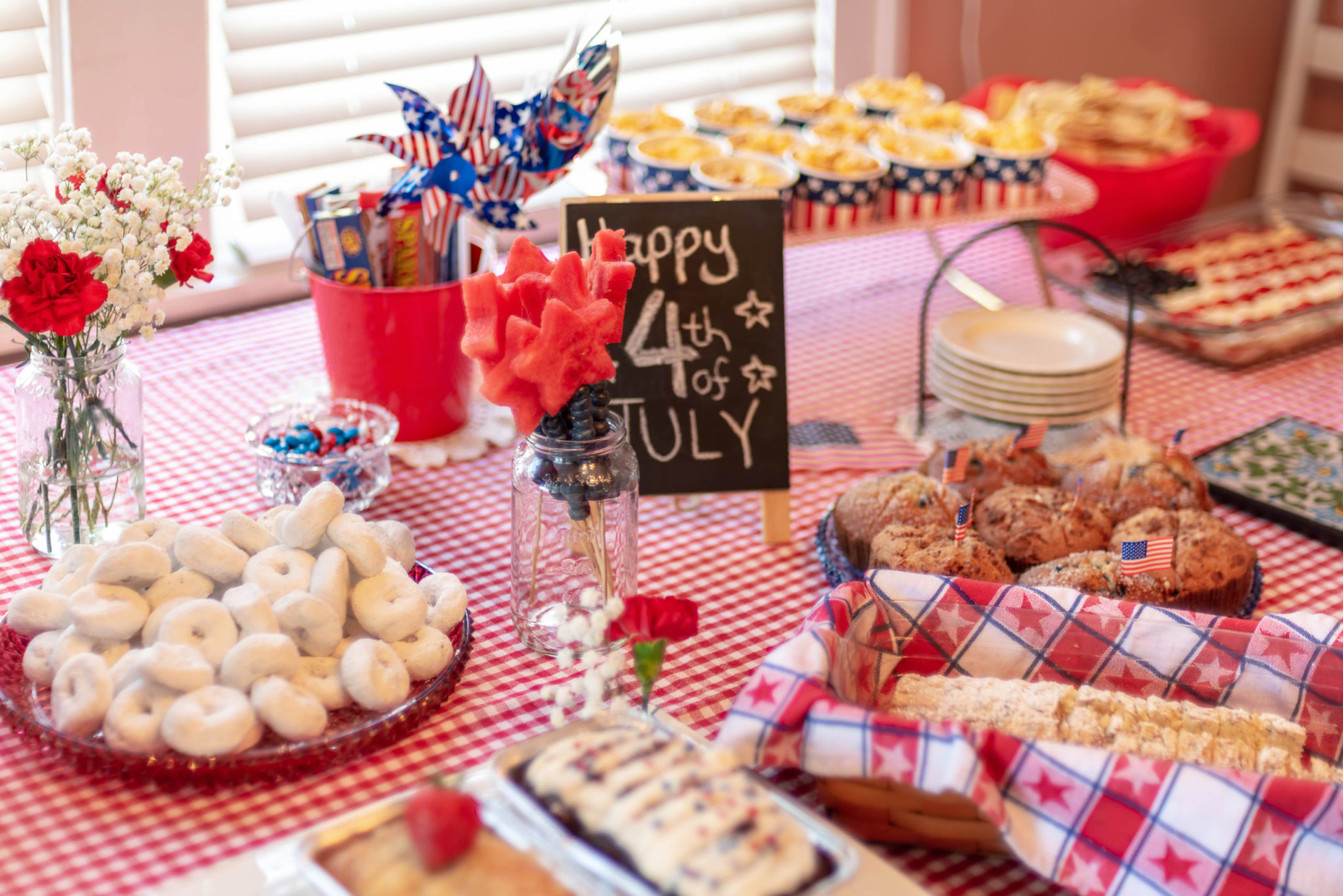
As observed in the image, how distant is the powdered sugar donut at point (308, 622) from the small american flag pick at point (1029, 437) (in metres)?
0.86

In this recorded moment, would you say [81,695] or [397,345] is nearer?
[81,695]

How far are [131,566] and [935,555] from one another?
0.79 m

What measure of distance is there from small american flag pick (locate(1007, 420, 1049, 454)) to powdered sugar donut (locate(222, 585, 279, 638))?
91 cm

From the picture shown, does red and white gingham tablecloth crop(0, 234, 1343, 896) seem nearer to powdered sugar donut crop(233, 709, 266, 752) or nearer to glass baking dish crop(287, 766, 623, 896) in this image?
powdered sugar donut crop(233, 709, 266, 752)

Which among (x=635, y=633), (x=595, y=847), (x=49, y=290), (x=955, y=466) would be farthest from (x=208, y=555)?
(x=955, y=466)

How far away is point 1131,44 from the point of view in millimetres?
3389

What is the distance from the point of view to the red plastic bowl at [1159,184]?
2447 millimetres

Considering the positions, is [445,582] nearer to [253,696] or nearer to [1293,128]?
[253,696]

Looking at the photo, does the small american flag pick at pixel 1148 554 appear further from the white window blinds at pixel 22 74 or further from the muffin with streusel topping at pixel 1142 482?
the white window blinds at pixel 22 74

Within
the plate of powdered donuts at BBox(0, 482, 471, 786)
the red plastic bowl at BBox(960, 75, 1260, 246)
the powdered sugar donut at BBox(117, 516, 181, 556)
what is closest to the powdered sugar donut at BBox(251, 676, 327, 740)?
the plate of powdered donuts at BBox(0, 482, 471, 786)

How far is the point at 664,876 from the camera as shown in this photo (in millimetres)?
783

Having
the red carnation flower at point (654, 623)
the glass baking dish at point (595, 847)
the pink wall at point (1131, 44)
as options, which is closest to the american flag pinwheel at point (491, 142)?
the red carnation flower at point (654, 623)

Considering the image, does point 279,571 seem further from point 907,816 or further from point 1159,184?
point 1159,184

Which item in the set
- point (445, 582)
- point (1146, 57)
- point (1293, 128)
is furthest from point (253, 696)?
point (1293, 128)
